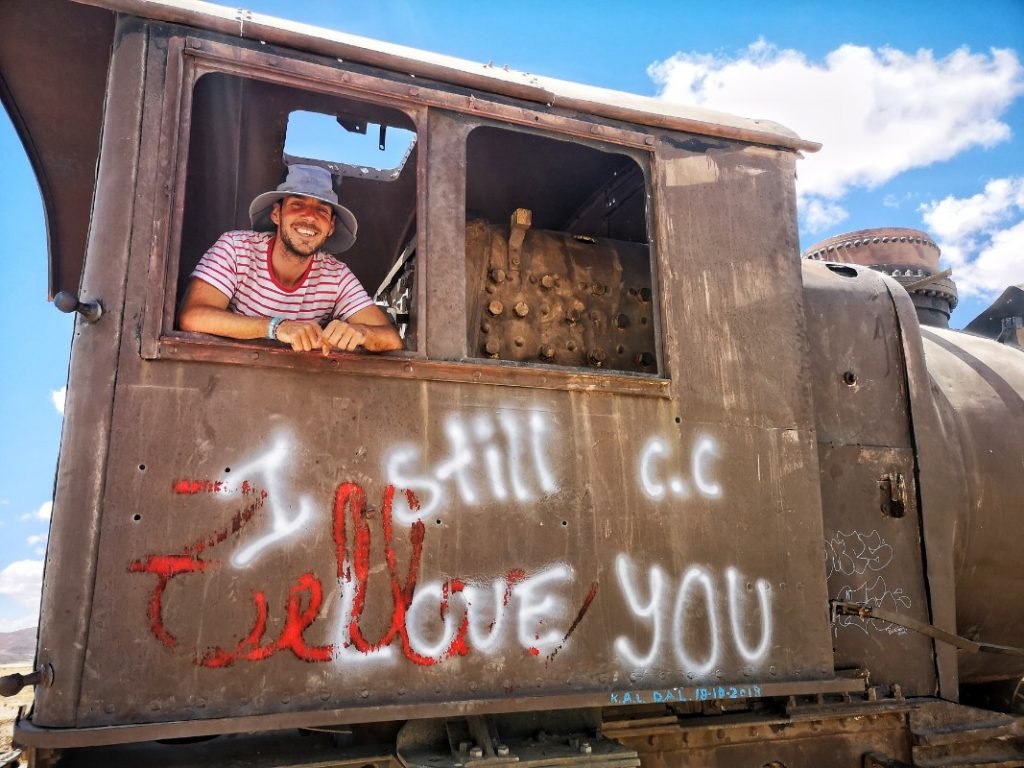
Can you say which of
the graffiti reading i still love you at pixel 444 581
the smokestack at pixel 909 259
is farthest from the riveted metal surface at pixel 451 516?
the smokestack at pixel 909 259

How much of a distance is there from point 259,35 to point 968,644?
11.7ft

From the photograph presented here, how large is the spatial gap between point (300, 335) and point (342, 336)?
5.0 inches

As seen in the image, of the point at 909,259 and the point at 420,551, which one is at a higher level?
the point at 909,259

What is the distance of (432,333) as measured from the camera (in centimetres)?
258

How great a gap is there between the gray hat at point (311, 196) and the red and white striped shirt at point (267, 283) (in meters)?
0.13

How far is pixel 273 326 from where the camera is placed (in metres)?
2.36

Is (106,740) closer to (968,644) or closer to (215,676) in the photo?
(215,676)

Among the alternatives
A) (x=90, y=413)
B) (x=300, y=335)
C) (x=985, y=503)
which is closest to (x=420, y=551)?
(x=300, y=335)

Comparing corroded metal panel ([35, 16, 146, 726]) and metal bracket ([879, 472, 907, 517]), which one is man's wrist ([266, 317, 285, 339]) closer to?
corroded metal panel ([35, 16, 146, 726])

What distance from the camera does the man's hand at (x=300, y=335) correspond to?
232cm

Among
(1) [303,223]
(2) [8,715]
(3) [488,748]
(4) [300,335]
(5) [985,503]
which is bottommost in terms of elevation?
(2) [8,715]

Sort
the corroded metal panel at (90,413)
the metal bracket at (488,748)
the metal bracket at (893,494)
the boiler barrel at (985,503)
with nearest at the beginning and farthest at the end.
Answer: the corroded metal panel at (90,413), the metal bracket at (488,748), the metal bracket at (893,494), the boiler barrel at (985,503)

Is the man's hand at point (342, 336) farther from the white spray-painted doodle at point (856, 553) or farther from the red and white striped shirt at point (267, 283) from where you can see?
the white spray-painted doodle at point (856, 553)

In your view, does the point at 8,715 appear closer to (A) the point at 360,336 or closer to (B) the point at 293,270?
(B) the point at 293,270
